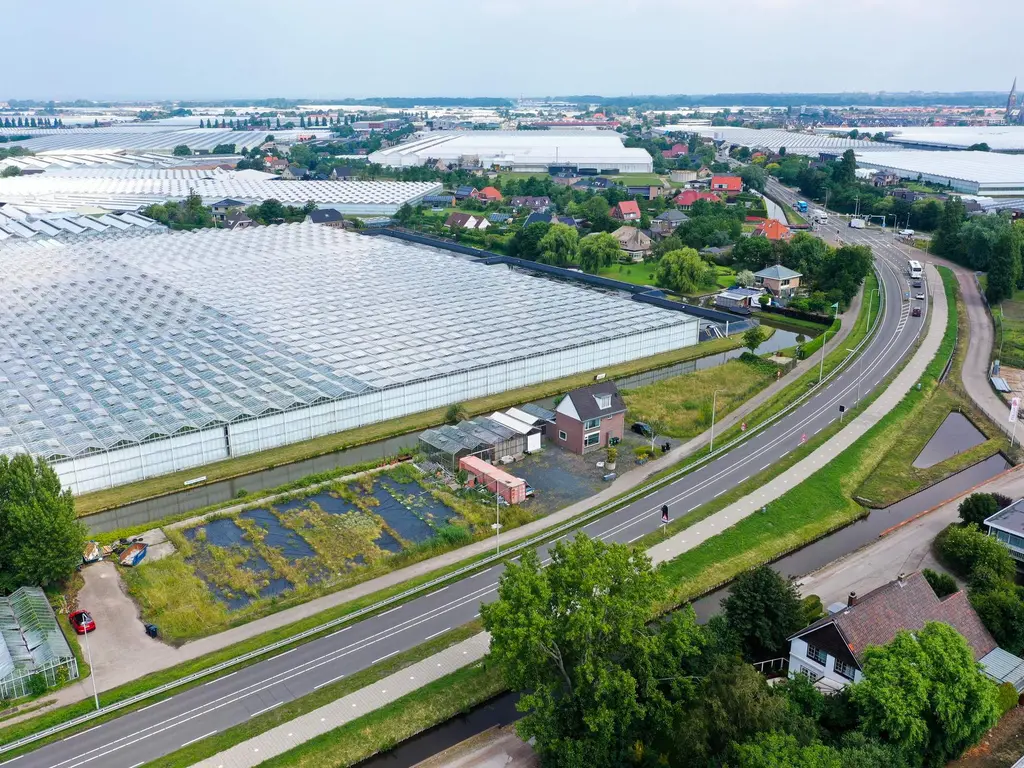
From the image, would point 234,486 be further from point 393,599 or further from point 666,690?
point 666,690

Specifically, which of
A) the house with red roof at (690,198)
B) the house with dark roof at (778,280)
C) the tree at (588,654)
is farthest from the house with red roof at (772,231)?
the tree at (588,654)

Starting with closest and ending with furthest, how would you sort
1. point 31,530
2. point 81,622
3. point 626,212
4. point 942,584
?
point 81,622
point 31,530
point 942,584
point 626,212

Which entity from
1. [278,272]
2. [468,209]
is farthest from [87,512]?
[468,209]

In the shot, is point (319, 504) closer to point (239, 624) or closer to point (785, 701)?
point (239, 624)

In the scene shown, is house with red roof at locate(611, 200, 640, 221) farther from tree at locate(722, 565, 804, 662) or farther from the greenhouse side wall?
tree at locate(722, 565, 804, 662)

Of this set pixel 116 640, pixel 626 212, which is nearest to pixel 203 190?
pixel 626 212

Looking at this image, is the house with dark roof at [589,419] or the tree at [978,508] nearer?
the tree at [978,508]

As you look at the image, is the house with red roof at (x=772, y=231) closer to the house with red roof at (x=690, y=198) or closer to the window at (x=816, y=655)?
the house with red roof at (x=690, y=198)
